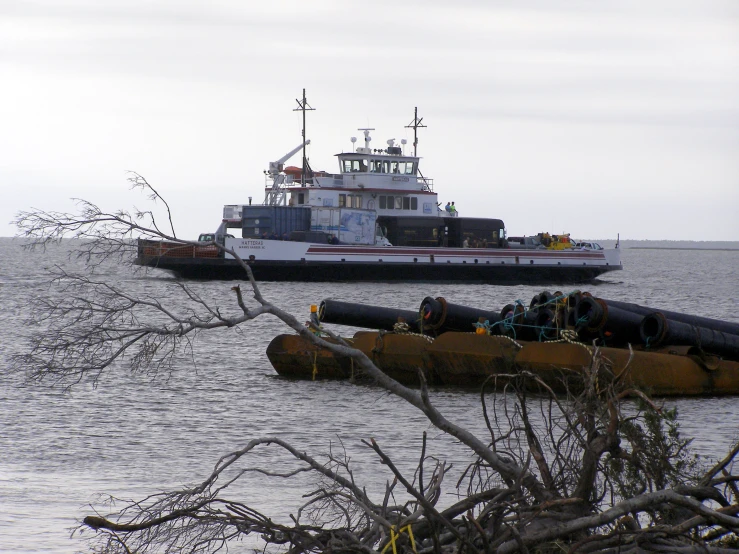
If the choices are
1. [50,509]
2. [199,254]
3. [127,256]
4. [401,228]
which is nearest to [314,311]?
[50,509]

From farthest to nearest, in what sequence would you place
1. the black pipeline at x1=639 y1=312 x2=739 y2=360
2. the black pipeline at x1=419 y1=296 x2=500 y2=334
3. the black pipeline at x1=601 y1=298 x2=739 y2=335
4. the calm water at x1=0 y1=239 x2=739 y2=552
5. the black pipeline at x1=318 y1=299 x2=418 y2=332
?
the black pipeline at x1=318 y1=299 x2=418 y2=332 < the black pipeline at x1=419 y1=296 x2=500 y2=334 < the black pipeline at x1=601 y1=298 x2=739 y2=335 < the black pipeline at x1=639 y1=312 x2=739 y2=360 < the calm water at x1=0 y1=239 x2=739 y2=552

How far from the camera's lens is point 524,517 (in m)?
5.01

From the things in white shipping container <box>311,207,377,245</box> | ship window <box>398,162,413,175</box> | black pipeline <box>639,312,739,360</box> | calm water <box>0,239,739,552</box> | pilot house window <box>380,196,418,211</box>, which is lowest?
calm water <box>0,239,739,552</box>

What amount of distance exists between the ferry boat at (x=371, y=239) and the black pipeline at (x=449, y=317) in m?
28.7

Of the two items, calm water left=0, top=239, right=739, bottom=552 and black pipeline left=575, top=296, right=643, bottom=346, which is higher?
black pipeline left=575, top=296, right=643, bottom=346

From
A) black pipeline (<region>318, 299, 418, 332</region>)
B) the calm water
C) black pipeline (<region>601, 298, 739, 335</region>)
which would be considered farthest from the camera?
black pipeline (<region>318, 299, 418, 332</region>)

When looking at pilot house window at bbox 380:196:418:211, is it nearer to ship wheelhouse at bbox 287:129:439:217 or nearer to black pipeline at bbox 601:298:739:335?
ship wheelhouse at bbox 287:129:439:217

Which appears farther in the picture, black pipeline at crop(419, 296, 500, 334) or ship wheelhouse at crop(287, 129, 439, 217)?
ship wheelhouse at crop(287, 129, 439, 217)

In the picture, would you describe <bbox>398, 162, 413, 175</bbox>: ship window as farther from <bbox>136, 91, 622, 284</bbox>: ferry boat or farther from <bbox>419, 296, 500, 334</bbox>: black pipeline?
<bbox>419, 296, 500, 334</bbox>: black pipeline

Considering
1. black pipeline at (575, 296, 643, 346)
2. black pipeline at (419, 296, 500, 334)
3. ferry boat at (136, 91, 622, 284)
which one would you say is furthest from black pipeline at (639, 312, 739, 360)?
ferry boat at (136, 91, 622, 284)

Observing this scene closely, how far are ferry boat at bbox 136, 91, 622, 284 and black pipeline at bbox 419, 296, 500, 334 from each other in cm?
2875

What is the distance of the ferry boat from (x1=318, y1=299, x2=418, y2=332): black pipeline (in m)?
27.6

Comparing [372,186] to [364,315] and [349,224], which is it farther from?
[364,315]

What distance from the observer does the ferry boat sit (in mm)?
47812
